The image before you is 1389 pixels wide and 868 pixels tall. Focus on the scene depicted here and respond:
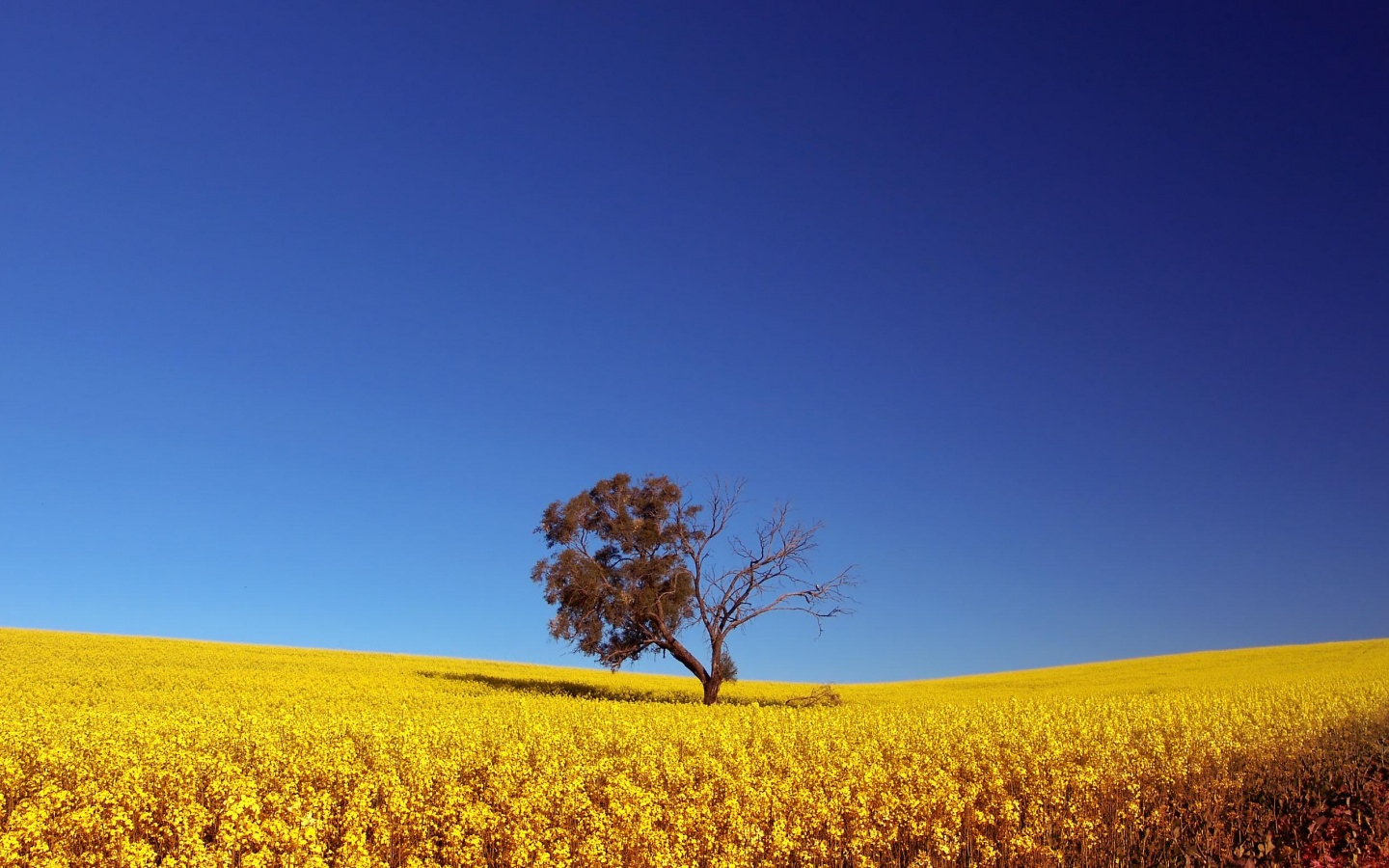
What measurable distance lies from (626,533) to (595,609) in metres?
→ 2.81

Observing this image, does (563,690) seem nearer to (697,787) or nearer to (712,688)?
(712,688)

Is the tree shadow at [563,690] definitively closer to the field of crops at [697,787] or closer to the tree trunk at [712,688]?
the tree trunk at [712,688]

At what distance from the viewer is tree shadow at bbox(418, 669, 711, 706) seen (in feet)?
99.7

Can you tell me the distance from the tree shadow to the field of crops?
11.2m

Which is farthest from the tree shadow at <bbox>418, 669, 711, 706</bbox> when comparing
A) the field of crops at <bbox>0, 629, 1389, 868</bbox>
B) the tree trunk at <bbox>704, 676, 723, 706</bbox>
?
the field of crops at <bbox>0, 629, 1389, 868</bbox>

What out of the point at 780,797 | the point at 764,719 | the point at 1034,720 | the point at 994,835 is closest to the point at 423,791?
the point at 780,797

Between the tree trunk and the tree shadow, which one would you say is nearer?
the tree trunk

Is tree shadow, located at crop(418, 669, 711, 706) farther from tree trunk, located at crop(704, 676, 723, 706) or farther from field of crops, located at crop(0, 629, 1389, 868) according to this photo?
field of crops, located at crop(0, 629, 1389, 868)

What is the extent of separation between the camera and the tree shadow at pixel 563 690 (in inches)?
1196

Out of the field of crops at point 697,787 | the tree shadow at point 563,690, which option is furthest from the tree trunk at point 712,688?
the field of crops at point 697,787

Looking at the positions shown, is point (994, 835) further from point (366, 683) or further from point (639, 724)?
point (366, 683)

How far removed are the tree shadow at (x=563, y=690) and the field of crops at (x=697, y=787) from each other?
11153 millimetres

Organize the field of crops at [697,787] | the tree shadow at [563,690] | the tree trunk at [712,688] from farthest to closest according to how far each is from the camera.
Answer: the tree shadow at [563,690], the tree trunk at [712,688], the field of crops at [697,787]

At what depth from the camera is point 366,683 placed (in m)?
30.2
